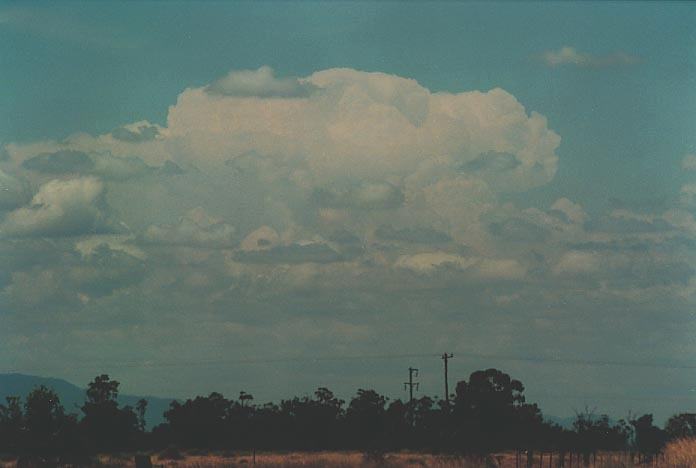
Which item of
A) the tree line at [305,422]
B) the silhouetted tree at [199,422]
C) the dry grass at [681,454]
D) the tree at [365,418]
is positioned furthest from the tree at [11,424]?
the dry grass at [681,454]

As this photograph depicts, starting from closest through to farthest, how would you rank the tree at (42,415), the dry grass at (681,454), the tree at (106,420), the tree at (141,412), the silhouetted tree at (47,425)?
1. the dry grass at (681,454)
2. the silhouetted tree at (47,425)
3. the tree at (42,415)
4. the tree at (106,420)
5. the tree at (141,412)

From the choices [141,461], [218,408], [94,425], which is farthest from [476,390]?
[141,461]

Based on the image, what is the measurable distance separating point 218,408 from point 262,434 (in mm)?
9226

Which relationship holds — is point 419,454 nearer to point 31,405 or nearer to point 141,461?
point 31,405

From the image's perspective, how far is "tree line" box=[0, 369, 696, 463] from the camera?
9319cm

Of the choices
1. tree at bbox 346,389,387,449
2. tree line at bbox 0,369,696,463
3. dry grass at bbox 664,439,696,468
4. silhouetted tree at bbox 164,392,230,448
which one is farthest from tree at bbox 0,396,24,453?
dry grass at bbox 664,439,696,468

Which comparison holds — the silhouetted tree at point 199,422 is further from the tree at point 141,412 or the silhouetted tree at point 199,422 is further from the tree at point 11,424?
the tree at point 11,424

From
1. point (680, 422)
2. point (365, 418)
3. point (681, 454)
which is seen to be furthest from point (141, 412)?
point (681, 454)

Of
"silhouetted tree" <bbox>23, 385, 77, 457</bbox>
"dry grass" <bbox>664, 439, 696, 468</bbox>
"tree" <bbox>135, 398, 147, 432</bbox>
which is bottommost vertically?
"dry grass" <bbox>664, 439, 696, 468</bbox>

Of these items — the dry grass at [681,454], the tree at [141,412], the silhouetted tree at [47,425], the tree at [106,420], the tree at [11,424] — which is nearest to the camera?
the dry grass at [681,454]

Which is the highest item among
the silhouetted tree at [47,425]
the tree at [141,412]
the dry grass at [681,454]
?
the tree at [141,412]

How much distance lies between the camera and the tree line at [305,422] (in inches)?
3669

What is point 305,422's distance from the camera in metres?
112

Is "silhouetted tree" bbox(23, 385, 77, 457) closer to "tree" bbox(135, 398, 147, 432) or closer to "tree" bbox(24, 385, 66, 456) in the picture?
"tree" bbox(24, 385, 66, 456)
